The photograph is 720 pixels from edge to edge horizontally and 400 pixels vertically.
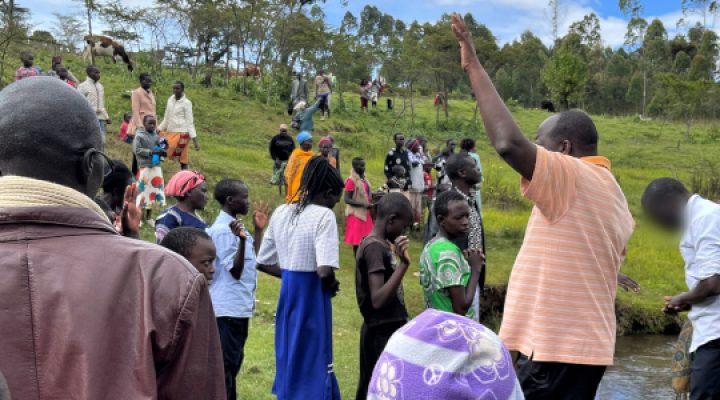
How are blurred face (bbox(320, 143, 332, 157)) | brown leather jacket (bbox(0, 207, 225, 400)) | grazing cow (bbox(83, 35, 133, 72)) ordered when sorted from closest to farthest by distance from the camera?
brown leather jacket (bbox(0, 207, 225, 400))
blurred face (bbox(320, 143, 332, 157))
grazing cow (bbox(83, 35, 133, 72))

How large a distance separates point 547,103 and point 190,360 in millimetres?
14025

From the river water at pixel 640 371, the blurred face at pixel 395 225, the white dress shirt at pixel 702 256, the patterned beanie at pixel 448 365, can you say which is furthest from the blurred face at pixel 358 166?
the patterned beanie at pixel 448 365

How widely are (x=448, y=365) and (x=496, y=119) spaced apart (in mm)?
1415

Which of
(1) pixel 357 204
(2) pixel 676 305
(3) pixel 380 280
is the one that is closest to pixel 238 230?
(3) pixel 380 280

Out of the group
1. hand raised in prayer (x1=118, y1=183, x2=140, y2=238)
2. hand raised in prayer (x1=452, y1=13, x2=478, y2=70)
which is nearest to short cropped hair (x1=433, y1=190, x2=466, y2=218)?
hand raised in prayer (x1=452, y1=13, x2=478, y2=70)

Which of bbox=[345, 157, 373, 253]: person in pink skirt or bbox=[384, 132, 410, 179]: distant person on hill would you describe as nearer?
bbox=[345, 157, 373, 253]: person in pink skirt

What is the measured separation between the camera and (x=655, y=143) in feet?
87.1

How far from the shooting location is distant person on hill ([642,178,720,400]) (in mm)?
3949

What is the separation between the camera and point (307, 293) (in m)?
4.57

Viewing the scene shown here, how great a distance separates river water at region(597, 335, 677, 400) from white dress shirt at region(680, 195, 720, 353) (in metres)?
3.71

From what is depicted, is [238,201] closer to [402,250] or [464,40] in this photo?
[402,250]

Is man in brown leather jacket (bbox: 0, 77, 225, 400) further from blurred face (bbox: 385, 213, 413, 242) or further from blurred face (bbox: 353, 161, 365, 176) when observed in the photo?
blurred face (bbox: 353, 161, 365, 176)

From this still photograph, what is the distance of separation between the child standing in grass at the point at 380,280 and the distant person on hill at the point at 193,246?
1039mm

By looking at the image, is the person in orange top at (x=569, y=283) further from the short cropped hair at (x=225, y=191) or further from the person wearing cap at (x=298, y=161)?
the person wearing cap at (x=298, y=161)
